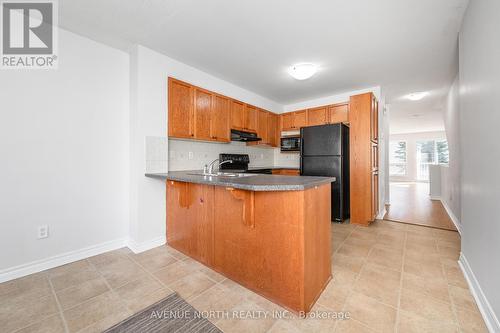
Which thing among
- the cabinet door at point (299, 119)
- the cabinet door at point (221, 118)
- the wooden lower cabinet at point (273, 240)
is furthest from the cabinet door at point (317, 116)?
the wooden lower cabinet at point (273, 240)

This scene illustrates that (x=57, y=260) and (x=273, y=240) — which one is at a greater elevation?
(x=273, y=240)

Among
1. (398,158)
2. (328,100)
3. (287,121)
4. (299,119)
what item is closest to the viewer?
(328,100)

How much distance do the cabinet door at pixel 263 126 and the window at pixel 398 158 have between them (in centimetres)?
984

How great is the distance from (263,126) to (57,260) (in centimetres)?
369

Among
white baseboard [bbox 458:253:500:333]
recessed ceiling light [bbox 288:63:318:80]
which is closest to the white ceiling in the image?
recessed ceiling light [bbox 288:63:318:80]

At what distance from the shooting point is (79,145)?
2258 mm

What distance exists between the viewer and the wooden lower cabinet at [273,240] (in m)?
1.42

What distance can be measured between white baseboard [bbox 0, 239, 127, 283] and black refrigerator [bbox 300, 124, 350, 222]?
3157mm

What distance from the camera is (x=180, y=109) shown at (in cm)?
276

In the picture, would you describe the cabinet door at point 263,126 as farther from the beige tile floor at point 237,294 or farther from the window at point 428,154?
the window at point 428,154

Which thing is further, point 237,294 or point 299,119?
point 299,119

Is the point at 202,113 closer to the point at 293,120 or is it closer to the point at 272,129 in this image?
the point at 272,129

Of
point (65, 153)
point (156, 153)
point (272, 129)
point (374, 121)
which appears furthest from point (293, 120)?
point (65, 153)

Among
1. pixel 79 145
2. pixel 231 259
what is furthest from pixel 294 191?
pixel 79 145
